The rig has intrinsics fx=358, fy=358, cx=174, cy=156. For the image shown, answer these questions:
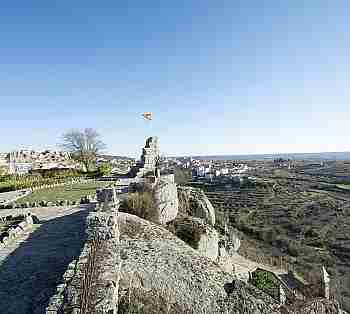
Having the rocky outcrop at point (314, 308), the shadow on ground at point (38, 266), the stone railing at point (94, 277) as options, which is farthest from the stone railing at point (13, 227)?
the rocky outcrop at point (314, 308)

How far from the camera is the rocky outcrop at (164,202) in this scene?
1717 cm

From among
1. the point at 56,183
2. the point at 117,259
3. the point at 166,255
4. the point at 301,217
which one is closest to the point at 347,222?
the point at 301,217

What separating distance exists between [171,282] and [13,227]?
7608mm

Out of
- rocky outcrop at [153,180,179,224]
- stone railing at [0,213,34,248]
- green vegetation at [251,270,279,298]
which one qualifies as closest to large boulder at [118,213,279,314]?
rocky outcrop at [153,180,179,224]

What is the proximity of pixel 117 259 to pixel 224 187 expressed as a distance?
71639mm

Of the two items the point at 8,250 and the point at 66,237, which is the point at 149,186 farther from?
the point at 8,250

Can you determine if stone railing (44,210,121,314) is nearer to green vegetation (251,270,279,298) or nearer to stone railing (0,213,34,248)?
stone railing (0,213,34,248)

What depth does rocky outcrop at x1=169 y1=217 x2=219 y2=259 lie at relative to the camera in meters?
17.0

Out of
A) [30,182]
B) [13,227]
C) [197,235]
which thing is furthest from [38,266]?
[30,182]

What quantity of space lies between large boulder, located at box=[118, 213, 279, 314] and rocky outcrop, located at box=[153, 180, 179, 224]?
11.9 feet

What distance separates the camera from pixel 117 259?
29.6 feet

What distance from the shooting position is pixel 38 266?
10.6m

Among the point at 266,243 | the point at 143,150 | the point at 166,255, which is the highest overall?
the point at 143,150

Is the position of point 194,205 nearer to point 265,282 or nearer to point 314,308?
point 265,282
